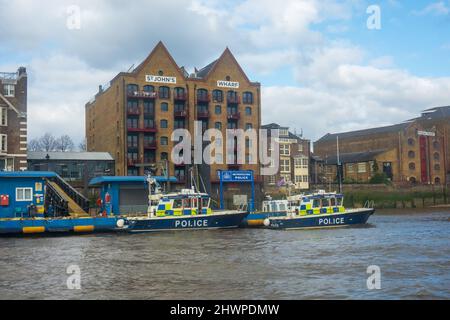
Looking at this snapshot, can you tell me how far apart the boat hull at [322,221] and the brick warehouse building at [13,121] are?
31.7 m

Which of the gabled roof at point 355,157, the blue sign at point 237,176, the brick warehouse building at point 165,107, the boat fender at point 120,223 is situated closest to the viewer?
the boat fender at point 120,223

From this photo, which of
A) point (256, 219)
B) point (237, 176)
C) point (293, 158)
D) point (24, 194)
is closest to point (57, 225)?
point (24, 194)

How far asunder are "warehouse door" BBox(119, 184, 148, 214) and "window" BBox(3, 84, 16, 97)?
2191cm

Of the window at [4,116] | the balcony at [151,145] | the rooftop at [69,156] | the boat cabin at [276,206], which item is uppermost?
the window at [4,116]

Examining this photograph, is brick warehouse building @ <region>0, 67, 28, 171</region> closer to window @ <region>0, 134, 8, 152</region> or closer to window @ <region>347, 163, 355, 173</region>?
window @ <region>0, 134, 8, 152</region>

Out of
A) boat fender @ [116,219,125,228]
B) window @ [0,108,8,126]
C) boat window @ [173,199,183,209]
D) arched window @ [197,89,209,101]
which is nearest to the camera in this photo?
boat fender @ [116,219,125,228]

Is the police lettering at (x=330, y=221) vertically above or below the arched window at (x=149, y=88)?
below

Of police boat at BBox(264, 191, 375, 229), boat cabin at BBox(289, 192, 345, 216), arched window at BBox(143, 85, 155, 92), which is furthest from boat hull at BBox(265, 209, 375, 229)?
arched window at BBox(143, 85, 155, 92)

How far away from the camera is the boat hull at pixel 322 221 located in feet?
163

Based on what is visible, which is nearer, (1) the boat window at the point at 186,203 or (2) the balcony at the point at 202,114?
(1) the boat window at the point at 186,203

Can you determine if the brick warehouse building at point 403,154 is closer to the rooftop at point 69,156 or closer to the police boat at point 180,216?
the rooftop at point 69,156

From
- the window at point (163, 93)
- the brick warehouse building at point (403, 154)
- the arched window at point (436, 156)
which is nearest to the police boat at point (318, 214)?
the window at point (163, 93)

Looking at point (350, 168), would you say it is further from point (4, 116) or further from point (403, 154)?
point (4, 116)

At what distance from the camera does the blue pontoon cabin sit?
5453 centimetres
